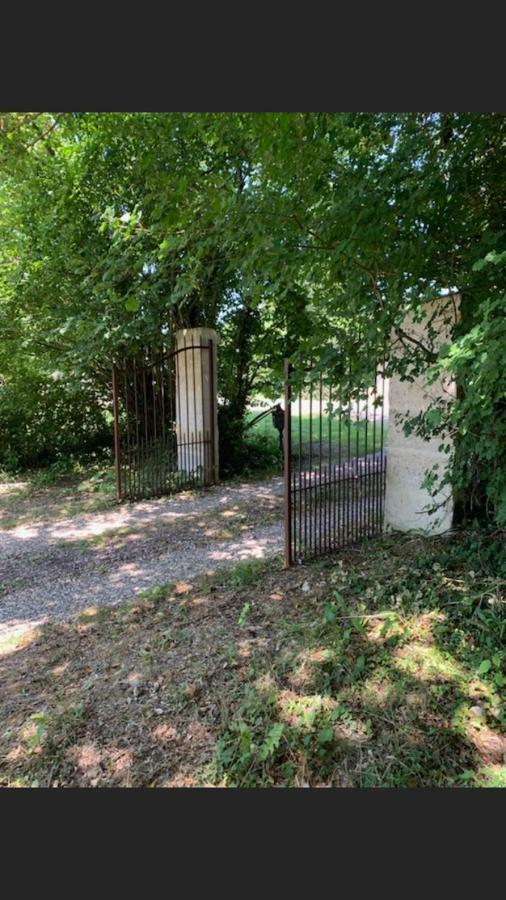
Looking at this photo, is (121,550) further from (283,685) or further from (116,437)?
(283,685)

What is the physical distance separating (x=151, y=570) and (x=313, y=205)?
11.7 ft

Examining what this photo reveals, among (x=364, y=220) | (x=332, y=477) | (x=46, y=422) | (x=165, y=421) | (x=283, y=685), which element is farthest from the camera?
(x=46, y=422)

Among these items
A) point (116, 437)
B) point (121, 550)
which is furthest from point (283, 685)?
point (116, 437)

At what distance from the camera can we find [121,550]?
5590 mm

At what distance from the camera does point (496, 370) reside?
2268 millimetres

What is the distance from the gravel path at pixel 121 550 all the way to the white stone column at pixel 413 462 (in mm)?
1351

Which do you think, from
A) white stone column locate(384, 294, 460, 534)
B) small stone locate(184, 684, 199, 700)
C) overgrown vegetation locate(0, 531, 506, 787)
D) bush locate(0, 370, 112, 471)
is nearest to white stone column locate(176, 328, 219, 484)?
bush locate(0, 370, 112, 471)

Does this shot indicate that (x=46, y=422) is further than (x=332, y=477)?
Yes

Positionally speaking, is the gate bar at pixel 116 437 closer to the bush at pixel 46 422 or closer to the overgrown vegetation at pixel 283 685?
the bush at pixel 46 422

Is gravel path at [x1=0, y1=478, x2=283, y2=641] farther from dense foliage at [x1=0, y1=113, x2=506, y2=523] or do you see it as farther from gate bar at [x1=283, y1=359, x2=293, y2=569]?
dense foliage at [x1=0, y1=113, x2=506, y2=523]

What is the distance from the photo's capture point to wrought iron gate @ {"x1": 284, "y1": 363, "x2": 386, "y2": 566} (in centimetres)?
427

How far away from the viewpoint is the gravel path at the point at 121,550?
4422 millimetres

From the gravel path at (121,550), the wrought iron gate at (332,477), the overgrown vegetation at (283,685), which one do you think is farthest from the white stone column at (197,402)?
the overgrown vegetation at (283,685)

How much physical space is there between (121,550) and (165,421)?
10.6 feet
